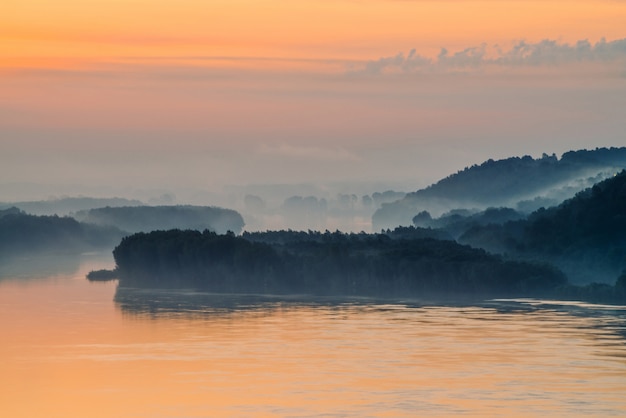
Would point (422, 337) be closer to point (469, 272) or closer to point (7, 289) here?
point (469, 272)

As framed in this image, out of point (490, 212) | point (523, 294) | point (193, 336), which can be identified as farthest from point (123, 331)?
point (490, 212)

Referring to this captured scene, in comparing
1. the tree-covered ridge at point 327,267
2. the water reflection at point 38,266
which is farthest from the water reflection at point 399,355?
the water reflection at point 38,266

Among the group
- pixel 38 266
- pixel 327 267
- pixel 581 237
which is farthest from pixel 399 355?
pixel 38 266

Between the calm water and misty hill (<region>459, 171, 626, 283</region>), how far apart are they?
22.2 metres

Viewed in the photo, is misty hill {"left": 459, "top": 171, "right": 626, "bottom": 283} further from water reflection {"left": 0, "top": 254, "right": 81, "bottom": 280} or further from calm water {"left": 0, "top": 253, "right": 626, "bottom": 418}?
water reflection {"left": 0, "top": 254, "right": 81, "bottom": 280}

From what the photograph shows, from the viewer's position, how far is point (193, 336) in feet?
261

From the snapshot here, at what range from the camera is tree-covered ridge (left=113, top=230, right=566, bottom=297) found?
113188 millimetres

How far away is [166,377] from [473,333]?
75.5ft

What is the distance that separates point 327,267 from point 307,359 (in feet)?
167

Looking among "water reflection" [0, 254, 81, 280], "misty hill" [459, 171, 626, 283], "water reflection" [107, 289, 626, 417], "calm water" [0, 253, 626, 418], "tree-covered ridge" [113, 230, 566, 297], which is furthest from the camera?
"water reflection" [0, 254, 81, 280]

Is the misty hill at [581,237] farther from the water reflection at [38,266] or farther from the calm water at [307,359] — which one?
the water reflection at [38,266]

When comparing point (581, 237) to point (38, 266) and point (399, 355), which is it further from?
point (399, 355)

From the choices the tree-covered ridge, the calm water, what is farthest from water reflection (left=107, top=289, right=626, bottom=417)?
the tree-covered ridge

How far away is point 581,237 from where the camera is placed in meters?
130
